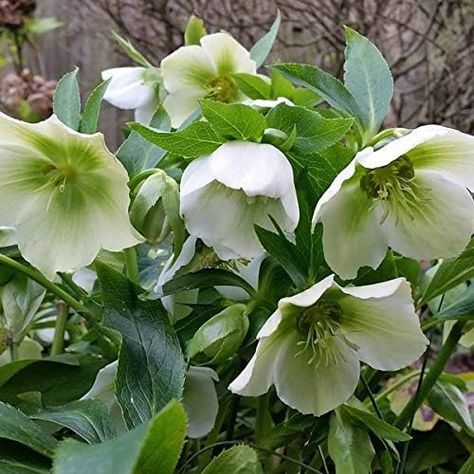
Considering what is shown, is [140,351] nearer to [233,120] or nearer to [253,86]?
[233,120]

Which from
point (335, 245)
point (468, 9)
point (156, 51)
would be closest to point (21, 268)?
point (335, 245)

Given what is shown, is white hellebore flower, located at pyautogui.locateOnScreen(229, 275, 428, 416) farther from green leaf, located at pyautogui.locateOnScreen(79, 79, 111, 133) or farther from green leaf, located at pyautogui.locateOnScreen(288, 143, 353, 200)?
green leaf, located at pyautogui.locateOnScreen(79, 79, 111, 133)

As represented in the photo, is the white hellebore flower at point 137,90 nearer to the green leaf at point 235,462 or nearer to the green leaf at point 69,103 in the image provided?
the green leaf at point 69,103

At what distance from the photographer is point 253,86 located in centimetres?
58

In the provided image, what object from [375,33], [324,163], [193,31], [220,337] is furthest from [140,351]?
[375,33]

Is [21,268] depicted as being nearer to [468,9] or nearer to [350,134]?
[350,134]

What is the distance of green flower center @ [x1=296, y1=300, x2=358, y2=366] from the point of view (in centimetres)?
43

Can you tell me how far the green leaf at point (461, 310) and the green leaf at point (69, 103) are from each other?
265 mm

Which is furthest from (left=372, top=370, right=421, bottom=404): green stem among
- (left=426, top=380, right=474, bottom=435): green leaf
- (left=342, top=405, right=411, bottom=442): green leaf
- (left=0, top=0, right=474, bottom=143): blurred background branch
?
(left=0, top=0, right=474, bottom=143): blurred background branch

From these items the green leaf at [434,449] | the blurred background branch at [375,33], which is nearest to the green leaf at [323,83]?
the green leaf at [434,449]

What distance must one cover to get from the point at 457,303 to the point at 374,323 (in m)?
0.10

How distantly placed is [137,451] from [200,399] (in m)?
0.22

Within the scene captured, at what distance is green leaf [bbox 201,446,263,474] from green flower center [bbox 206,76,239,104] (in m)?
0.33

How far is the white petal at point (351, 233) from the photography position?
1.41ft
